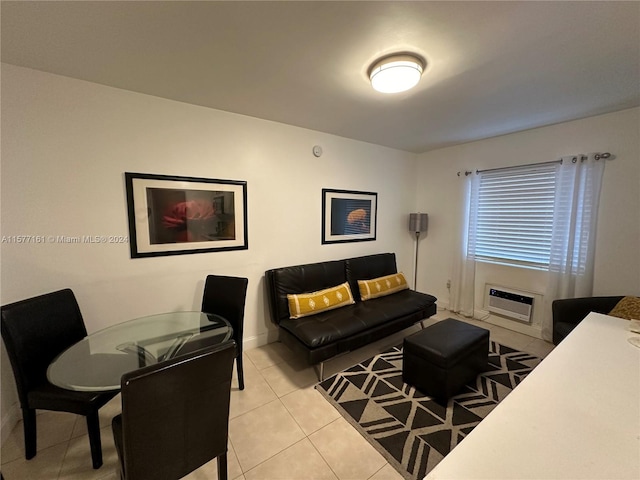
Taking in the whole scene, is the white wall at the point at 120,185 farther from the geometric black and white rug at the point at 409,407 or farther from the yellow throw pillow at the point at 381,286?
the geometric black and white rug at the point at 409,407

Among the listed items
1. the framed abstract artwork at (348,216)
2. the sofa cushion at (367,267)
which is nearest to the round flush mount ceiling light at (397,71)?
the framed abstract artwork at (348,216)

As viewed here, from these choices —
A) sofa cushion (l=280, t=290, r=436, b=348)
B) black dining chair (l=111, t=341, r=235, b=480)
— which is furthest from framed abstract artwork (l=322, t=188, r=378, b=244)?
black dining chair (l=111, t=341, r=235, b=480)

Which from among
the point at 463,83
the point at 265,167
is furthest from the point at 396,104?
the point at 265,167

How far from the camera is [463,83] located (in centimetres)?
190

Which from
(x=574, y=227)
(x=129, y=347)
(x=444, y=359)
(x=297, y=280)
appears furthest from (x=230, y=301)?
(x=574, y=227)

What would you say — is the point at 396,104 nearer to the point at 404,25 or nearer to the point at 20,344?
the point at 404,25

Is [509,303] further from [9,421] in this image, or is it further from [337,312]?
[9,421]

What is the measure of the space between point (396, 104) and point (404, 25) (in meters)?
0.97

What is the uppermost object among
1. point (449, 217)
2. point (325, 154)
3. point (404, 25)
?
point (404, 25)

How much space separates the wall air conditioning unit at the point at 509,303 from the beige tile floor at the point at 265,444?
266 centimetres

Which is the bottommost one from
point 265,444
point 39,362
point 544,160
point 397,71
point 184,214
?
point 265,444

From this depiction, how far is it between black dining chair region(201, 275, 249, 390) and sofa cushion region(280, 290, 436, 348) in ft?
1.70

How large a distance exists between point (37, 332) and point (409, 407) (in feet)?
8.46

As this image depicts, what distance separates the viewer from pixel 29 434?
147 centimetres
